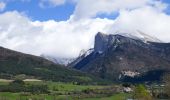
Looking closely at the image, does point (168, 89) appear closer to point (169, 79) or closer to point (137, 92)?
point (169, 79)

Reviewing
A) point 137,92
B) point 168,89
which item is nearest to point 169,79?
point 168,89

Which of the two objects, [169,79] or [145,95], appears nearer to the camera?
[145,95]

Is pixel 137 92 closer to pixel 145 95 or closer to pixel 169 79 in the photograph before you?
pixel 145 95

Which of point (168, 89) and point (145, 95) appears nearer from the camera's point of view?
point (145, 95)

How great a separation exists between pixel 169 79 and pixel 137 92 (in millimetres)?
17957

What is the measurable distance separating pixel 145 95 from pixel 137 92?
5.42m

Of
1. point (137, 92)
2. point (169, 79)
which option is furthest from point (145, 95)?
point (169, 79)

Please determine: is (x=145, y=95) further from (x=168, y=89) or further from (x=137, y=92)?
(x=168, y=89)

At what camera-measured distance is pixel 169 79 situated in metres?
193

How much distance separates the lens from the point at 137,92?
183 meters

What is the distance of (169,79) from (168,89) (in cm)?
442

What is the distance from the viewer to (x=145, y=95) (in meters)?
179

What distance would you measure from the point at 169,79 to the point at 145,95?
19492 millimetres
